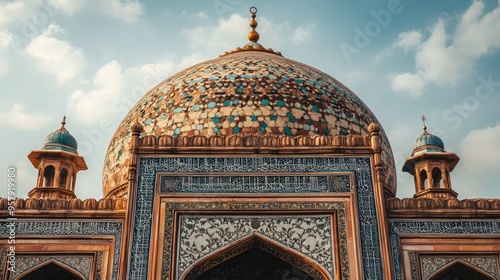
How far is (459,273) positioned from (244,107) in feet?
11.6

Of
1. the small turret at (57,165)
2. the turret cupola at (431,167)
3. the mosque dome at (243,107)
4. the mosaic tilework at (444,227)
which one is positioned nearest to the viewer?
the mosaic tilework at (444,227)

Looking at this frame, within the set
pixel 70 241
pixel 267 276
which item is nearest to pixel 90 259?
pixel 70 241

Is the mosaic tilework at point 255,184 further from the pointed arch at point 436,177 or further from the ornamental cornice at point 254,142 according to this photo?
the pointed arch at point 436,177

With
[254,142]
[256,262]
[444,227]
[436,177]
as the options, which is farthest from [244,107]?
[436,177]

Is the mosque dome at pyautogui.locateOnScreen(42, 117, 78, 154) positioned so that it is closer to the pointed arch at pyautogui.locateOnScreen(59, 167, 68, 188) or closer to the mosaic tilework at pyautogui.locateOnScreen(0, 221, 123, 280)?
the pointed arch at pyautogui.locateOnScreen(59, 167, 68, 188)

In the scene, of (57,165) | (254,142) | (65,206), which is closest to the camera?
(65,206)

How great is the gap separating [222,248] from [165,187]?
3.06ft

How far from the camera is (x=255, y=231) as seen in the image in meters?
7.82

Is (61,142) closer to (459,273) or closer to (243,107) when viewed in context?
(243,107)

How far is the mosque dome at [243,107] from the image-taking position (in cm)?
987

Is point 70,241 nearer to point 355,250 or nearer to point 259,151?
point 259,151

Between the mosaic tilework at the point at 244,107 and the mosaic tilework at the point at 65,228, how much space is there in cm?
199

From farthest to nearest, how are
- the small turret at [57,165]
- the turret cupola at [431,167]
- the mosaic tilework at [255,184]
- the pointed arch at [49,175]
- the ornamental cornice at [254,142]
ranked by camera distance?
the turret cupola at [431,167]
the pointed arch at [49,175]
the small turret at [57,165]
the ornamental cornice at [254,142]
the mosaic tilework at [255,184]

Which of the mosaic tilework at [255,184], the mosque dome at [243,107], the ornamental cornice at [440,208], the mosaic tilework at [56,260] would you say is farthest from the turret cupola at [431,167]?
the mosaic tilework at [56,260]
